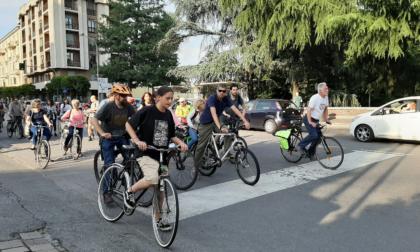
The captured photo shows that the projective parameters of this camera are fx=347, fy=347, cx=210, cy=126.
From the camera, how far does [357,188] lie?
593 cm

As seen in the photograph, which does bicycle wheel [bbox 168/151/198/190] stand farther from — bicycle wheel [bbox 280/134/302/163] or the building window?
the building window

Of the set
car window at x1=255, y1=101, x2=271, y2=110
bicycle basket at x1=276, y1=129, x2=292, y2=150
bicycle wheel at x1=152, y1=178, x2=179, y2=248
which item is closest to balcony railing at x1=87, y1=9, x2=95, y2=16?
car window at x1=255, y1=101, x2=271, y2=110

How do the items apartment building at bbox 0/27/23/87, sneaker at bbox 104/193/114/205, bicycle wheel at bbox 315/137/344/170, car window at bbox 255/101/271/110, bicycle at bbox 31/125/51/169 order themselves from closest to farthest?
sneaker at bbox 104/193/114/205, bicycle wheel at bbox 315/137/344/170, bicycle at bbox 31/125/51/169, car window at bbox 255/101/271/110, apartment building at bbox 0/27/23/87

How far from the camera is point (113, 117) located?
5.43 m

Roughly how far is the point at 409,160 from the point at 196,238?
661 centimetres

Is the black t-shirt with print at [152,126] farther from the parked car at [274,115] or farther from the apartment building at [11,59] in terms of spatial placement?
the apartment building at [11,59]

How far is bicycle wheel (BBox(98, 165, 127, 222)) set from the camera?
4465mm

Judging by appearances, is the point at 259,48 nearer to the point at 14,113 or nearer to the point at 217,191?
the point at 14,113

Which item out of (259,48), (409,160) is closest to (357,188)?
(409,160)

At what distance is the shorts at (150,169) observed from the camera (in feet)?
12.6

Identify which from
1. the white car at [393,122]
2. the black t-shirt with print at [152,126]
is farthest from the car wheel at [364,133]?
the black t-shirt with print at [152,126]

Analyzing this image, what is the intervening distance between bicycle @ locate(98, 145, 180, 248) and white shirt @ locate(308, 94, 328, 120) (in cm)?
443

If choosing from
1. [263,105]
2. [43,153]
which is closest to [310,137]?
[43,153]

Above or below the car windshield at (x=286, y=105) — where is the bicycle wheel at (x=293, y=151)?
below
